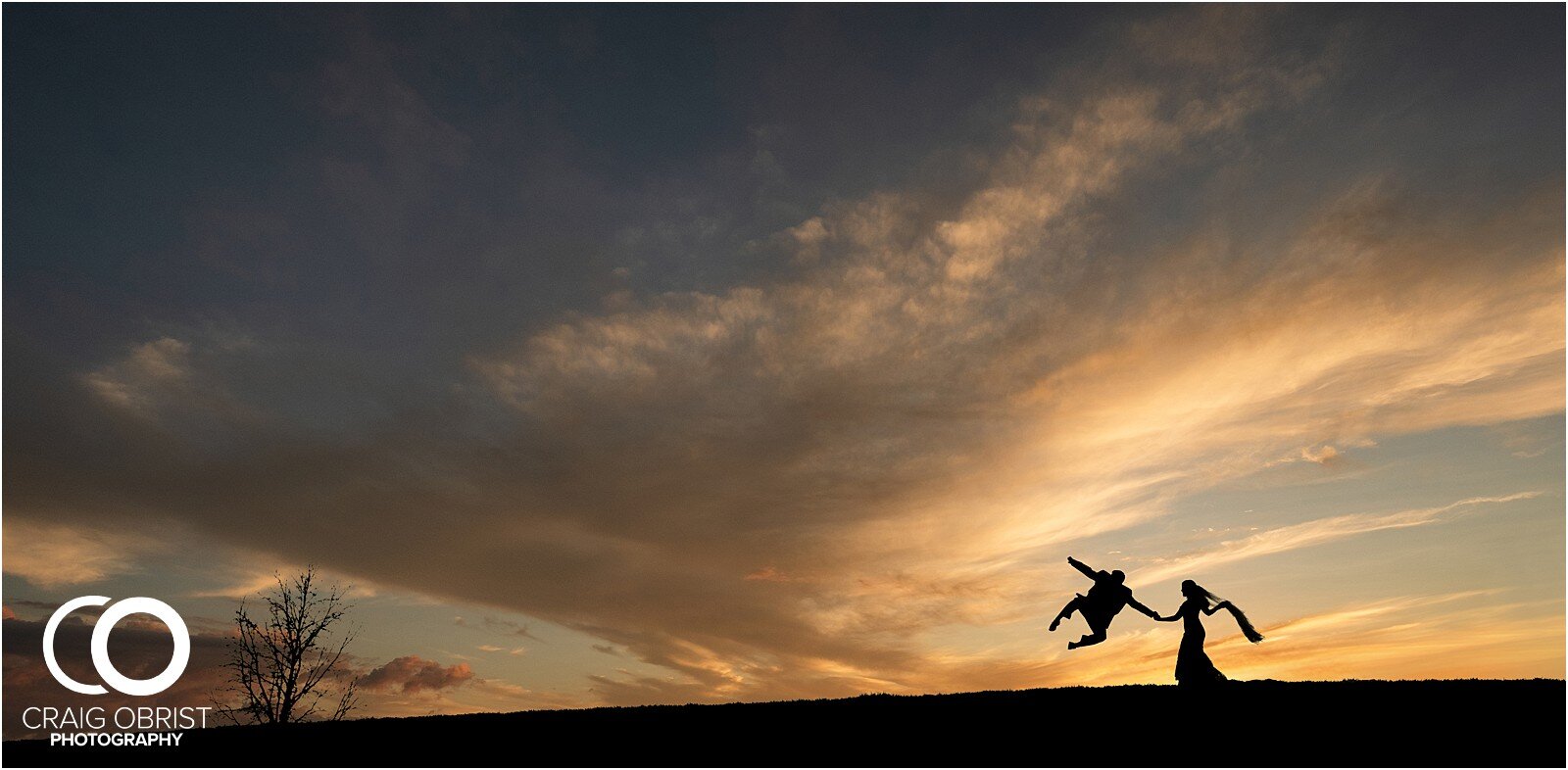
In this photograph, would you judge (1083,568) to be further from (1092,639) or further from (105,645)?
(105,645)

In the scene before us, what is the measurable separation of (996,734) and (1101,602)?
5311 mm

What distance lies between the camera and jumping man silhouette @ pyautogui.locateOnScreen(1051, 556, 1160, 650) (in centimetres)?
2027

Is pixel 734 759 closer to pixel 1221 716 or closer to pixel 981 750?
pixel 981 750

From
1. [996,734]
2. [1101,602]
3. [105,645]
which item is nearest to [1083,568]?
[1101,602]

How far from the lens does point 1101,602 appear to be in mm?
20312

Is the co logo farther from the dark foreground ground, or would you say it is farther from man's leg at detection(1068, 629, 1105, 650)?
man's leg at detection(1068, 629, 1105, 650)

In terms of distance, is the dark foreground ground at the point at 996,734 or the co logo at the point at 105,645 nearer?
the dark foreground ground at the point at 996,734

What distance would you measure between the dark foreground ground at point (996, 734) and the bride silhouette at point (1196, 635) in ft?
1.78

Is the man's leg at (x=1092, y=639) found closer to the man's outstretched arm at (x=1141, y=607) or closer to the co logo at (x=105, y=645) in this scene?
the man's outstretched arm at (x=1141, y=607)

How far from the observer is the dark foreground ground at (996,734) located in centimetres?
1445

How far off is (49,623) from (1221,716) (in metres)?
31.5

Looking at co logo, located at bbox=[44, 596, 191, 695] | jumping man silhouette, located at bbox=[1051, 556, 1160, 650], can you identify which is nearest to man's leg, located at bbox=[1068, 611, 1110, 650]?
jumping man silhouette, located at bbox=[1051, 556, 1160, 650]

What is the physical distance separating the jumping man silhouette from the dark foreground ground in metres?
1.30

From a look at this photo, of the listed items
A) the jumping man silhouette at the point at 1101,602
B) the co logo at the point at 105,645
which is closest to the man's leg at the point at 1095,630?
the jumping man silhouette at the point at 1101,602
